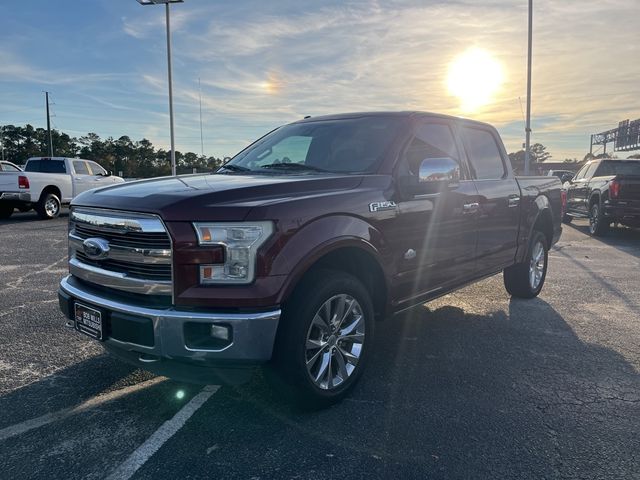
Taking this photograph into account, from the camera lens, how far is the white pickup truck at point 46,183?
14172 mm

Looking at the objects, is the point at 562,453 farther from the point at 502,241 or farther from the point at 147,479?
the point at 502,241

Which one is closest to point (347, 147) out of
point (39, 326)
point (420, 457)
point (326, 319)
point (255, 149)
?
point (255, 149)

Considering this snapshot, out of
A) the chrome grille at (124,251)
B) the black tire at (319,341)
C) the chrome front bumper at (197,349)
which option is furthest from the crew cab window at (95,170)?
the black tire at (319,341)

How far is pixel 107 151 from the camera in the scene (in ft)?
163

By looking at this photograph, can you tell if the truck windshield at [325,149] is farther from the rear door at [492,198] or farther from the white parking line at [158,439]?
the white parking line at [158,439]

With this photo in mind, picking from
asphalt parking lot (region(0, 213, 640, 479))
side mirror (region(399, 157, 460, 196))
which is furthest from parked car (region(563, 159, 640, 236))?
side mirror (region(399, 157, 460, 196))

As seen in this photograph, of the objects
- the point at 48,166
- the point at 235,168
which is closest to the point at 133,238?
the point at 235,168

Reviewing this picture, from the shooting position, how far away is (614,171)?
1317 cm

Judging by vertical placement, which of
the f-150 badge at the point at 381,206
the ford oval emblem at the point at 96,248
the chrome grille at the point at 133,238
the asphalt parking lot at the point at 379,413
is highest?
the f-150 badge at the point at 381,206

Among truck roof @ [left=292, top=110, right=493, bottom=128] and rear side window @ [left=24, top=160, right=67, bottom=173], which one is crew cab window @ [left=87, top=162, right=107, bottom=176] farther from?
truck roof @ [left=292, top=110, right=493, bottom=128]

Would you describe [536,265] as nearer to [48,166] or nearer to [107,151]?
[48,166]

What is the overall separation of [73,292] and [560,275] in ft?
22.2

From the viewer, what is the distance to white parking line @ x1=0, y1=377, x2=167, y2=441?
3.00 meters

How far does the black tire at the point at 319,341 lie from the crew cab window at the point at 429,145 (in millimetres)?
1207
